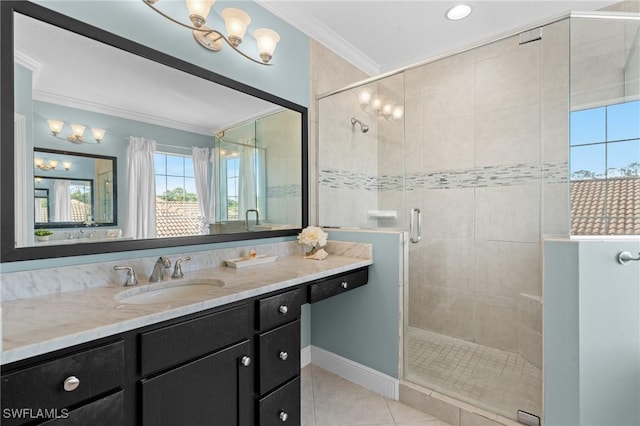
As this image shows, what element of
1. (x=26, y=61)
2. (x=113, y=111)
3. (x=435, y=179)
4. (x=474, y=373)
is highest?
(x=26, y=61)

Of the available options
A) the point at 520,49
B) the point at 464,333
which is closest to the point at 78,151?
the point at 520,49

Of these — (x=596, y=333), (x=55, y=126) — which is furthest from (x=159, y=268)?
(x=596, y=333)

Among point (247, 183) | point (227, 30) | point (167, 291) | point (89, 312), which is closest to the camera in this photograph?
point (89, 312)

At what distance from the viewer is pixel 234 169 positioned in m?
1.88

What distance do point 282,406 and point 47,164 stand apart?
145 centimetres

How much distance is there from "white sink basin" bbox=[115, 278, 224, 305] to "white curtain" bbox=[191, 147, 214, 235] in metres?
0.33

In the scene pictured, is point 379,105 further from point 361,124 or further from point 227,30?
point 227,30

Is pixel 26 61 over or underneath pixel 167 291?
over

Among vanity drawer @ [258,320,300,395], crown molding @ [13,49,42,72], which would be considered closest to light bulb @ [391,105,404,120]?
vanity drawer @ [258,320,300,395]

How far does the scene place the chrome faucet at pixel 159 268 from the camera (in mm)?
1438

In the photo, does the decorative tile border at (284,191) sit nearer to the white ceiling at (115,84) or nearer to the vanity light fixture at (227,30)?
the white ceiling at (115,84)

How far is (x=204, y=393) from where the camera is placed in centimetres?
112

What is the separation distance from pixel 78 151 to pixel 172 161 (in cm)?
40

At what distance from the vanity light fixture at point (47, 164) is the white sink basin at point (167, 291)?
1.91 ft
